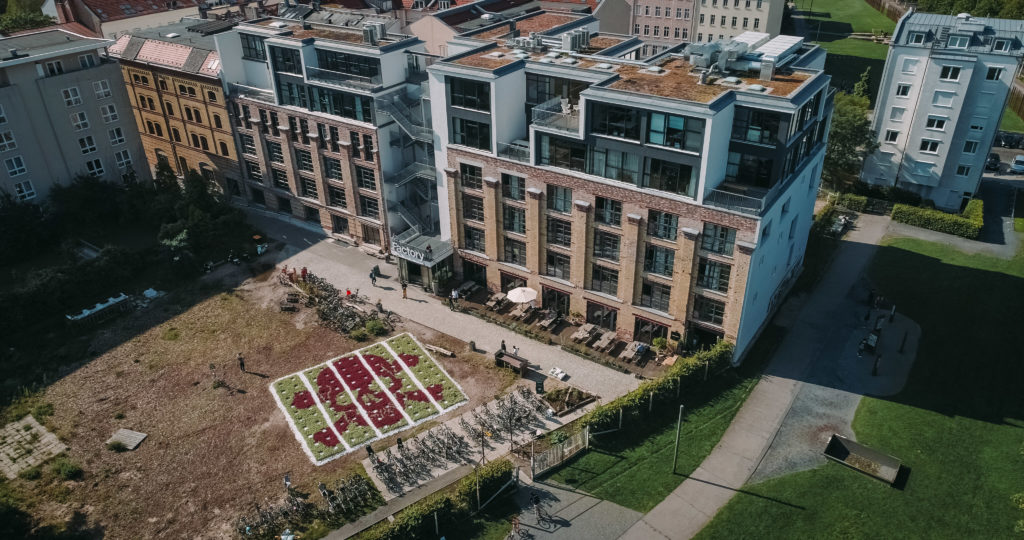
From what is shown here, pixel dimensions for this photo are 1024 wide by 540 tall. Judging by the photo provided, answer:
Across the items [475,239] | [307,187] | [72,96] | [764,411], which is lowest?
[764,411]

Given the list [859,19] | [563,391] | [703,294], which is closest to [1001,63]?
[703,294]

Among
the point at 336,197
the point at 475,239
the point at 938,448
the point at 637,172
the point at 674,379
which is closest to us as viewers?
the point at 938,448

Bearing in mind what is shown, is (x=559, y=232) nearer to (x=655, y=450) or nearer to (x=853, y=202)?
(x=655, y=450)

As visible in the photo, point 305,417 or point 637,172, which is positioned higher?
point 637,172

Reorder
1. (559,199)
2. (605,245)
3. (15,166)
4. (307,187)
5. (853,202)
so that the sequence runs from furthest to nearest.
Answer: (853,202) → (307,187) → (15,166) → (559,199) → (605,245)

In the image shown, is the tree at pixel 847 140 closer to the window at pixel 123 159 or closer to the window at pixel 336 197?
the window at pixel 336 197

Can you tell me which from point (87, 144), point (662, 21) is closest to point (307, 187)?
point (87, 144)

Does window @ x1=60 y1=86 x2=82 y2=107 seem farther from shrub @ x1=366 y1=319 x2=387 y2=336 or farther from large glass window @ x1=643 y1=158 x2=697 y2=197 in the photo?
large glass window @ x1=643 y1=158 x2=697 y2=197
